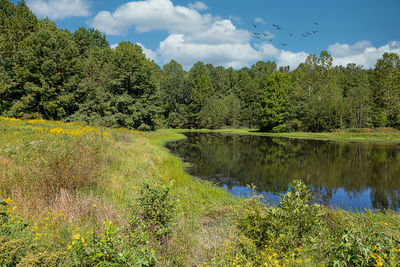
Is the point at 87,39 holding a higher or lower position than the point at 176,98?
higher

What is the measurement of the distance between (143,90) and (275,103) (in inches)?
1272

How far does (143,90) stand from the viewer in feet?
134

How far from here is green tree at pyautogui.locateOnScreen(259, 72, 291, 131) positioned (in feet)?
177

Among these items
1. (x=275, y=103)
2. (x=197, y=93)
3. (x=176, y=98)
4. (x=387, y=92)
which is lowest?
(x=275, y=103)

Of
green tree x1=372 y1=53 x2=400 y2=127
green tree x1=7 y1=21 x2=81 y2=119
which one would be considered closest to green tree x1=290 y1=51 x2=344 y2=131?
green tree x1=372 y1=53 x2=400 y2=127

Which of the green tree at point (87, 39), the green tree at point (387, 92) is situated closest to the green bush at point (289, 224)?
the green tree at point (387, 92)

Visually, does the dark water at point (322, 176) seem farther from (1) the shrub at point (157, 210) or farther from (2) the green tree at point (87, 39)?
(2) the green tree at point (87, 39)

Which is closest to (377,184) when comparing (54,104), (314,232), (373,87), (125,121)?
(314,232)

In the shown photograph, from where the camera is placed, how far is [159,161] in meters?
14.9

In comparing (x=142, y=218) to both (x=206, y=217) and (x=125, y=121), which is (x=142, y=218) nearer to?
(x=206, y=217)

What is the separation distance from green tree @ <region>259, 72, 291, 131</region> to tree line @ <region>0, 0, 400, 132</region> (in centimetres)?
25

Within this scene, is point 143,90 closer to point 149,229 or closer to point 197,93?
point 197,93

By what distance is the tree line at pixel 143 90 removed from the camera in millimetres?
30609

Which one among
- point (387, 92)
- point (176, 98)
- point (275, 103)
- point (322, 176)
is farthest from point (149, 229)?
point (176, 98)
